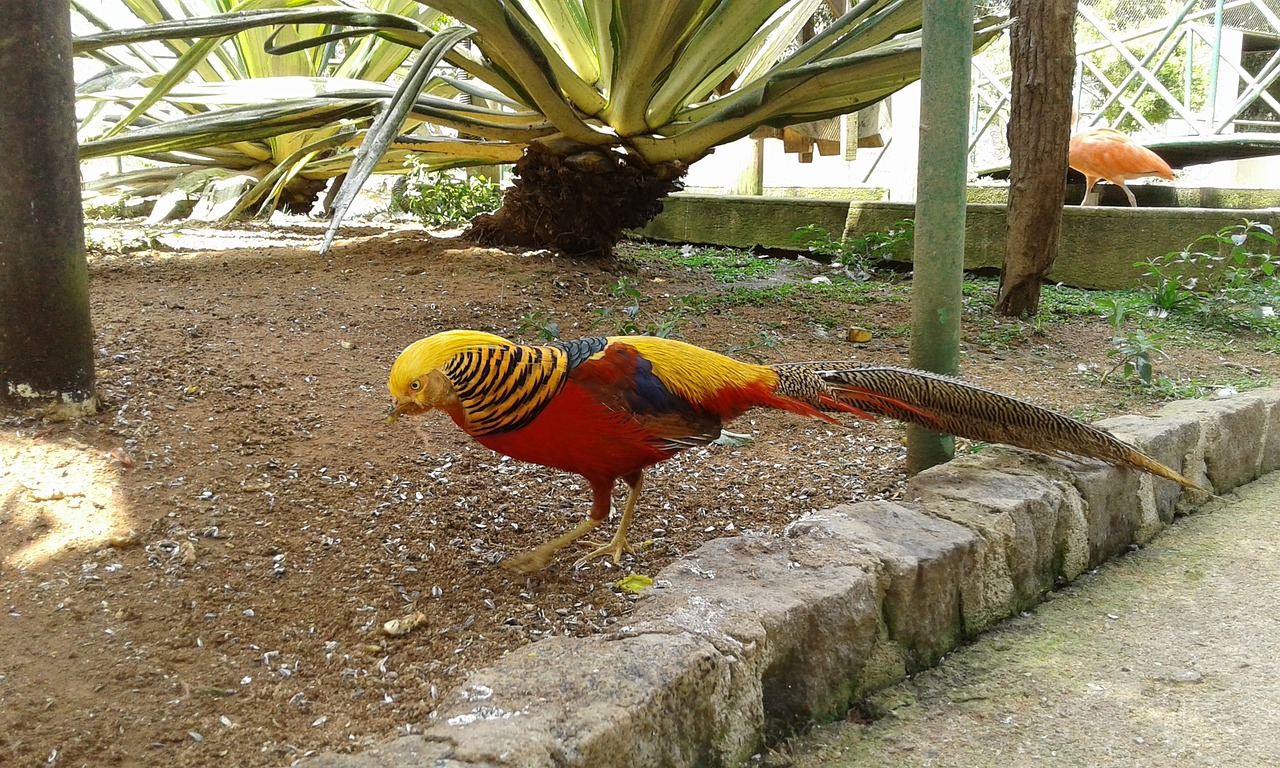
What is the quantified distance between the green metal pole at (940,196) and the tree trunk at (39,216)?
209cm

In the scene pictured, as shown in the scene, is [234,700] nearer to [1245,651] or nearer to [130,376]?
[130,376]

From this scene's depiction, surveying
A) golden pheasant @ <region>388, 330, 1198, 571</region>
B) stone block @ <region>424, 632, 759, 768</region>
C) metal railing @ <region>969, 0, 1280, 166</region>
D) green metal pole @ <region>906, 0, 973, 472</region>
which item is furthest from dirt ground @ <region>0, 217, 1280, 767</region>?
metal railing @ <region>969, 0, 1280, 166</region>

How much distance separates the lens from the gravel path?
1.77m

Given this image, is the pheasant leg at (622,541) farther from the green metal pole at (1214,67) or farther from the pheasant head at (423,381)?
the green metal pole at (1214,67)

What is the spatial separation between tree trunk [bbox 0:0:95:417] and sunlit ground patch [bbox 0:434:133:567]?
160mm

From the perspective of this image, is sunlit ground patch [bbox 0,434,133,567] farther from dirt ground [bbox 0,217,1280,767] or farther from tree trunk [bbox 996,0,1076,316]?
tree trunk [bbox 996,0,1076,316]

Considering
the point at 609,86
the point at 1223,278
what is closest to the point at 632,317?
the point at 609,86

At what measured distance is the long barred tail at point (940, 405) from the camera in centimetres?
230

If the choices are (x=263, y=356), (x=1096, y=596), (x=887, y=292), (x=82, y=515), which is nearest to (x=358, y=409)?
(x=263, y=356)

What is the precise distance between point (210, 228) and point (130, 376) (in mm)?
3159

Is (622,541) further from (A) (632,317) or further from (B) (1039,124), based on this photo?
(B) (1039,124)

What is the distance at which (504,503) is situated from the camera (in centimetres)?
243

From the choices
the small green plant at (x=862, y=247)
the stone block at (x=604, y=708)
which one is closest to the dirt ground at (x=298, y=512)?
the stone block at (x=604, y=708)

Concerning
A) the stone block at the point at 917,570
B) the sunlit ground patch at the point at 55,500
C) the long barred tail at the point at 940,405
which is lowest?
the stone block at the point at 917,570
